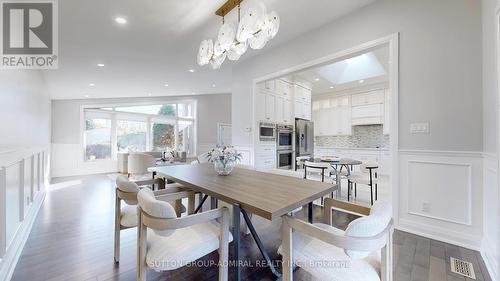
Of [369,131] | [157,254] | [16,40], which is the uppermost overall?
[16,40]

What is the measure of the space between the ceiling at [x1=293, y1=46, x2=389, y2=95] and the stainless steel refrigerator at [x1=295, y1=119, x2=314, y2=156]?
1.20 meters

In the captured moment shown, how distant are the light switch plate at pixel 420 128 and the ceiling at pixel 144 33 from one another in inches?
66.6

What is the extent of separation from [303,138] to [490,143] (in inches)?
151

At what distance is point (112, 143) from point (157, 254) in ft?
24.5

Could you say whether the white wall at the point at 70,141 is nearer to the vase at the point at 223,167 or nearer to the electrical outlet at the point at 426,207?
the vase at the point at 223,167

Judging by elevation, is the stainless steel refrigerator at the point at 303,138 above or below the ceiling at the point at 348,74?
below

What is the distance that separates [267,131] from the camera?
4.62 meters

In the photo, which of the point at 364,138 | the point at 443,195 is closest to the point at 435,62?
the point at 443,195

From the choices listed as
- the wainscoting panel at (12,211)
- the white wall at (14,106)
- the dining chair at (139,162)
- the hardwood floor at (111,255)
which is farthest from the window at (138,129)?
the wainscoting panel at (12,211)

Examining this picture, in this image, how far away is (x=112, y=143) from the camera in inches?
285

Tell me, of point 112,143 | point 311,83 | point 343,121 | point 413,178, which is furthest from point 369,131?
point 112,143

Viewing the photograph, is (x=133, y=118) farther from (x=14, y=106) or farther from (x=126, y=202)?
(x=126, y=202)

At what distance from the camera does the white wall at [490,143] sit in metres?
1.62

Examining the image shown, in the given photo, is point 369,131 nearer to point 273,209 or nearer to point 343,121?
point 343,121
